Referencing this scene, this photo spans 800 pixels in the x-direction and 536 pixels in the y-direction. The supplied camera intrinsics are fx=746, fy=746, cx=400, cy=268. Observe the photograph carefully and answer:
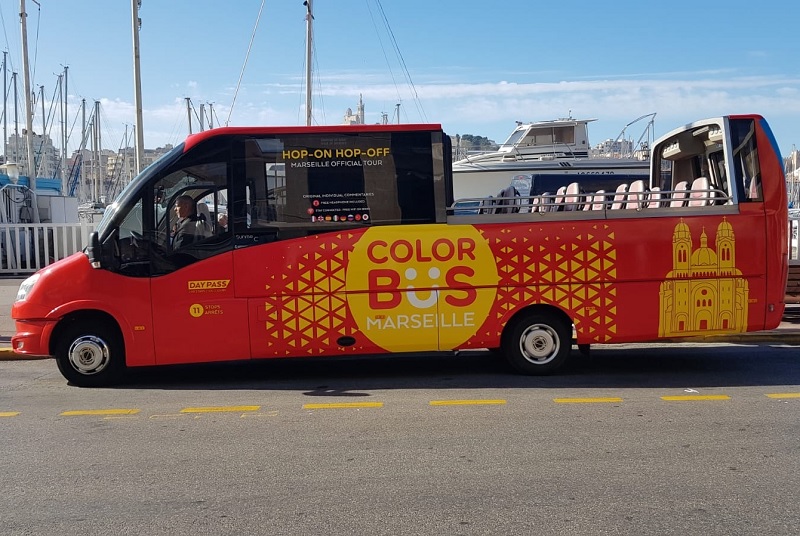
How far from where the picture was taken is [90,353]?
26.0ft

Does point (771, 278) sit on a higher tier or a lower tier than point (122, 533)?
higher

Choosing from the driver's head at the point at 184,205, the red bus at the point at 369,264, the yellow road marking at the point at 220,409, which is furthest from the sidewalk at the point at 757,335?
the yellow road marking at the point at 220,409

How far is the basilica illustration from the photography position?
8086 mm

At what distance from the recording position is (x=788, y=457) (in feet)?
17.7

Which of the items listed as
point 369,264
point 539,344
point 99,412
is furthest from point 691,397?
point 99,412

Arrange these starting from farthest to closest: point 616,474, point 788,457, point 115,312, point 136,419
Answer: point 115,312
point 136,419
point 788,457
point 616,474

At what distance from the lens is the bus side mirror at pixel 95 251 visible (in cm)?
774

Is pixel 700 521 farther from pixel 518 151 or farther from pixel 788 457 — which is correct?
pixel 518 151

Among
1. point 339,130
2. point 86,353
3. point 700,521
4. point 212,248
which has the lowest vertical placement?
point 700,521

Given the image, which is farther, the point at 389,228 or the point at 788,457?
the point at 389,228

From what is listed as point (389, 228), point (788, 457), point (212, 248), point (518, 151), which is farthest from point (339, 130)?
point (518, 151)

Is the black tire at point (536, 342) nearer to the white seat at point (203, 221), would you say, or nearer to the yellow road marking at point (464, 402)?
the yellow road marking at point (464, 402)

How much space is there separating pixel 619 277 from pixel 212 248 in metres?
4.37

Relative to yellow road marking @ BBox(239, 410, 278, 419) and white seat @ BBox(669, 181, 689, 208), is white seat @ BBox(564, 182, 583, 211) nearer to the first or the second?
white seat @ BBox(669, 181, 689, 208)
